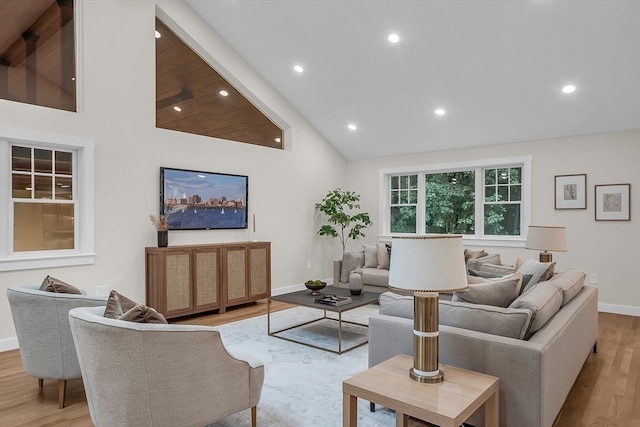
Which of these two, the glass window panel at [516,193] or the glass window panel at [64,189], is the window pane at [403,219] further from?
the glass window panel at [64,189]

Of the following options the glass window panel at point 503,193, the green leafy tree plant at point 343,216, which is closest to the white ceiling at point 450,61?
the glass window panel at point 503,193

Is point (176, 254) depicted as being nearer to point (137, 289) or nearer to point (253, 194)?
point (137, 289)

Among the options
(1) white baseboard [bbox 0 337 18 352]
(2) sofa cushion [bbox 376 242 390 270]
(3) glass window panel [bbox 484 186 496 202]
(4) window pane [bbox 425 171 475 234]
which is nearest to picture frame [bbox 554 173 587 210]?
(3) glass window panel [bbox 484 186 496 202]

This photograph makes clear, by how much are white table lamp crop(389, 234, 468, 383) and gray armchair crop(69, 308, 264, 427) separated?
989mm

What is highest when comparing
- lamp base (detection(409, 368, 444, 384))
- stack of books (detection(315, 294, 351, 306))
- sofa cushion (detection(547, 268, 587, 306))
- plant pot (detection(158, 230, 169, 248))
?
plant pot (detection(158, 230, 169, 248))

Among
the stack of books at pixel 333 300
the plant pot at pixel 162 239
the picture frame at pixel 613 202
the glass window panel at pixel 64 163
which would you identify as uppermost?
the glass window panel at pixel 64 163

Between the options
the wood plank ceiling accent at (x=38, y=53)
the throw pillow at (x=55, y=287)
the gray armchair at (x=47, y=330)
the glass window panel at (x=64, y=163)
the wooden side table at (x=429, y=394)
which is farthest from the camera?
the glass window panel at (x=64, y=163)

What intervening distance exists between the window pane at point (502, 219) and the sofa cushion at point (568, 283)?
2.76 m

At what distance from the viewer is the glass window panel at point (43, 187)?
4.08 m

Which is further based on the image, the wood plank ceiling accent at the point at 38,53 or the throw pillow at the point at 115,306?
the wood plank ceiling accent at the point at 38,53

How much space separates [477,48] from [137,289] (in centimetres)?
479

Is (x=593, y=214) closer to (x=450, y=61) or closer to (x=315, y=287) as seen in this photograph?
(x=450, y=61)

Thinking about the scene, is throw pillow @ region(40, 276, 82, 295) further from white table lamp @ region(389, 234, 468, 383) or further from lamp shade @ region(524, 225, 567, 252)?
lamp shade @ region(524, 225, 567, 252)

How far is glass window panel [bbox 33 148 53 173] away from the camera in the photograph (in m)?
4.06
